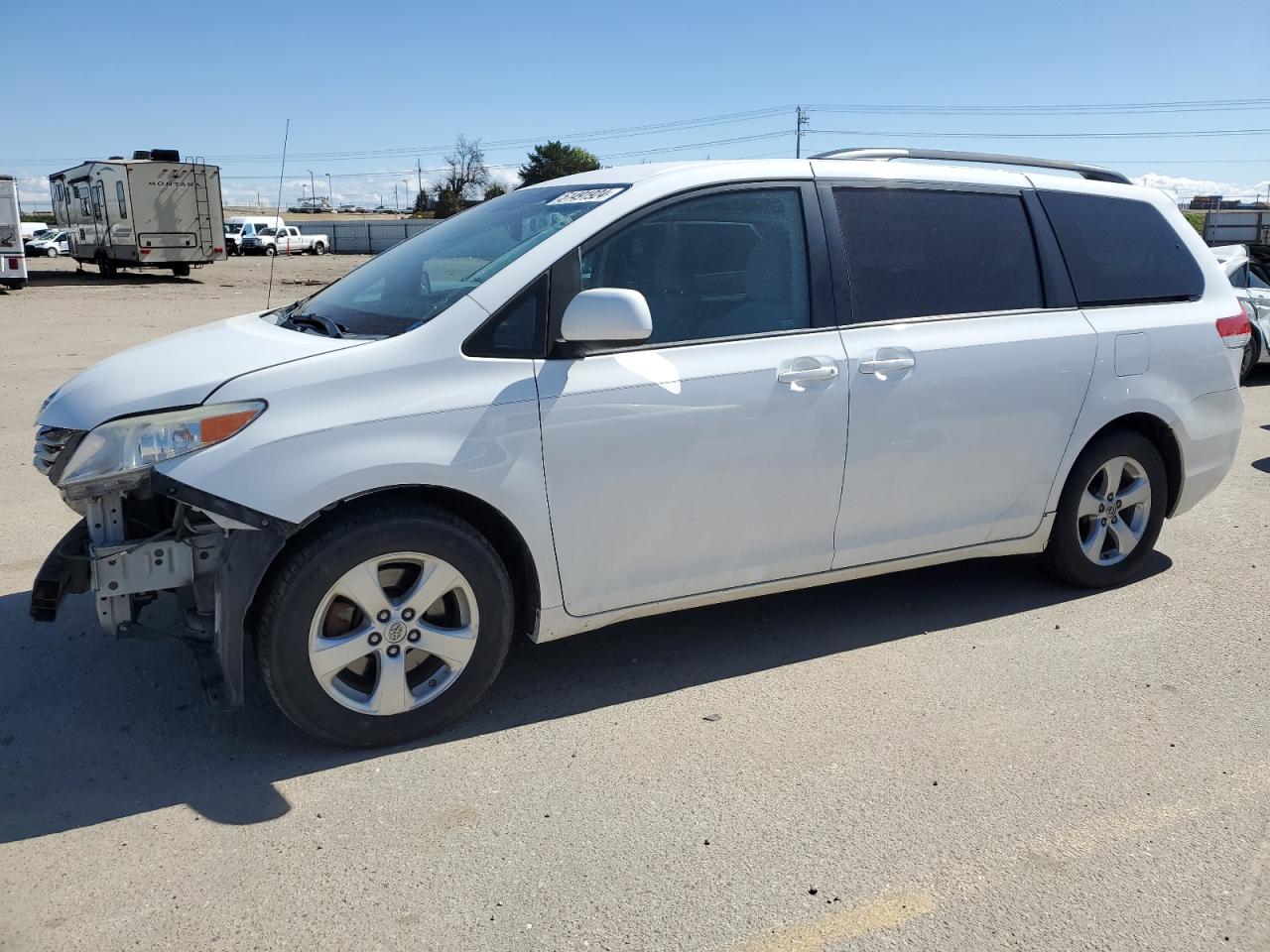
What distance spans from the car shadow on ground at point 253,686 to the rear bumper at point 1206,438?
532 mm

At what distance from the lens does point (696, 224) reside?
390 centimetres

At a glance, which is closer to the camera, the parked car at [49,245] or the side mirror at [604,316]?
the side mirror at [604,316]

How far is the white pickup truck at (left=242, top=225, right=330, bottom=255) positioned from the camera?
159 feet

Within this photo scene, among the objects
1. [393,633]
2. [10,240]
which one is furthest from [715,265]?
[10,240]

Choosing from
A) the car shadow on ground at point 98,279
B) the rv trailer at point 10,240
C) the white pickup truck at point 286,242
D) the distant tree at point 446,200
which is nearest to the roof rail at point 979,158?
the rv trailer at point 10,240

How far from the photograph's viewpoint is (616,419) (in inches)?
141

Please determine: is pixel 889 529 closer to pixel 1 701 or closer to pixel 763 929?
pixel 763 929

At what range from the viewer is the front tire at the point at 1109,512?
4.77m

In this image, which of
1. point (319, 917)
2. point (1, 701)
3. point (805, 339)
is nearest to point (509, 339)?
point (805, 339)

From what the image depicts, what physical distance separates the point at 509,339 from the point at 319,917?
182 cm

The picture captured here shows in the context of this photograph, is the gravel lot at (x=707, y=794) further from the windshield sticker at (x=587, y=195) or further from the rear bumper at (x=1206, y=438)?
the windshield sticker at (x=587, y=195)

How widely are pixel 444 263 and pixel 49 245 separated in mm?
52119

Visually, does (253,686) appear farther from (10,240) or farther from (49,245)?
(49,245)

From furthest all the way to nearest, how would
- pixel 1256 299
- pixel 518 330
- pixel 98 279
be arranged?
pixel 98 279, pixel 1256 299, pixel 518 330
